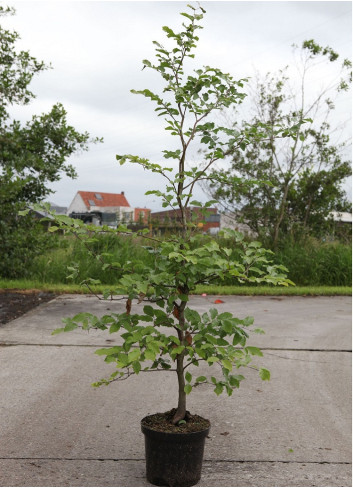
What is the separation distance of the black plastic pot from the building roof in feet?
181

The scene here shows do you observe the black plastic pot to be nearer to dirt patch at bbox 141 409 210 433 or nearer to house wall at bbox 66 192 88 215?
dirt patch at bbox 141 409 210 433

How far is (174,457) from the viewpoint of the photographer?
3008 mm

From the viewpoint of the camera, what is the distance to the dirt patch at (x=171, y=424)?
121 inches

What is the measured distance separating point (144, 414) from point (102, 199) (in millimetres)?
56221

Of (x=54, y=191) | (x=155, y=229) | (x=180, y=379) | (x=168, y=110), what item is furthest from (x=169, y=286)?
(x=155, y=229)

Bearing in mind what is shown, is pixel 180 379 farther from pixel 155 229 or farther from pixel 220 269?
pixel 155 229

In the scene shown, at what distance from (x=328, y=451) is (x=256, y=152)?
36.1 ft

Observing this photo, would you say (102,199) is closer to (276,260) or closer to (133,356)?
(276,260)

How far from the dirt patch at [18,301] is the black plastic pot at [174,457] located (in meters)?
4.45

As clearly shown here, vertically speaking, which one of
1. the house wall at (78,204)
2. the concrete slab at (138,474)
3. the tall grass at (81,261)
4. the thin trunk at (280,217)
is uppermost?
the house wall at (78,204)

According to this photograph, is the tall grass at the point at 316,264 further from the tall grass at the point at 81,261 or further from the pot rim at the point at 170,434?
the pot rim at the point at 170,434

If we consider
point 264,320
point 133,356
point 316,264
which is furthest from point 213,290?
point 133,356

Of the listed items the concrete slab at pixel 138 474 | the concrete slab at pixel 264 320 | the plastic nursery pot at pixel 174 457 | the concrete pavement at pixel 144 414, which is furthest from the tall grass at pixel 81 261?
the plastic nursery pot at pixel 174 457

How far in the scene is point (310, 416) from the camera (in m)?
4.28
